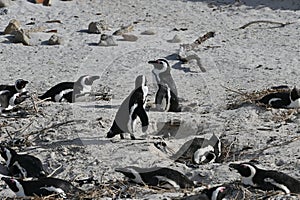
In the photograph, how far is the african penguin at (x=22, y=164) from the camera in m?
5.54

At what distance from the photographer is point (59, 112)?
6.73 metres

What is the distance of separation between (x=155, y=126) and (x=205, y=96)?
1.50m

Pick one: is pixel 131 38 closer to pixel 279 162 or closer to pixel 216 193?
pixel 279 162

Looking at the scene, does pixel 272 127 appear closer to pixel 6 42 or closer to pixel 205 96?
pixel 205 96

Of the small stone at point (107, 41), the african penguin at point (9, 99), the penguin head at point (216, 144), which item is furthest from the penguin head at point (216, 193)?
the small stone at point (107, 41)

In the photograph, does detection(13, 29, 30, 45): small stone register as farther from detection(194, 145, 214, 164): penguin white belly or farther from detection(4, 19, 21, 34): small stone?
detection(194, 145, 214, 164): penguin white belly

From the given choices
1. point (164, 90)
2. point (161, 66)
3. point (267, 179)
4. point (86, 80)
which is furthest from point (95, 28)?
point (267, 179)

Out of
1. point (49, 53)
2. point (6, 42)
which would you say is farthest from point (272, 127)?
point (6, 42)

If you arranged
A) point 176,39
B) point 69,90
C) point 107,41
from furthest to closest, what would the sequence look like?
1. point 176,39
2. point 107,41
3. point 69,90

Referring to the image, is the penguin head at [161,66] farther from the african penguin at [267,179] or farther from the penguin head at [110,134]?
the african penguin at [267,179]

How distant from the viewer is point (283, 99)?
7027mm

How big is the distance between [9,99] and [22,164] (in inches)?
65.3

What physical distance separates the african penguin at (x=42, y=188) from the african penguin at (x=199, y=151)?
1.26 metres

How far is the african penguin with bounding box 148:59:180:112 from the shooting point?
7430 millimetres
